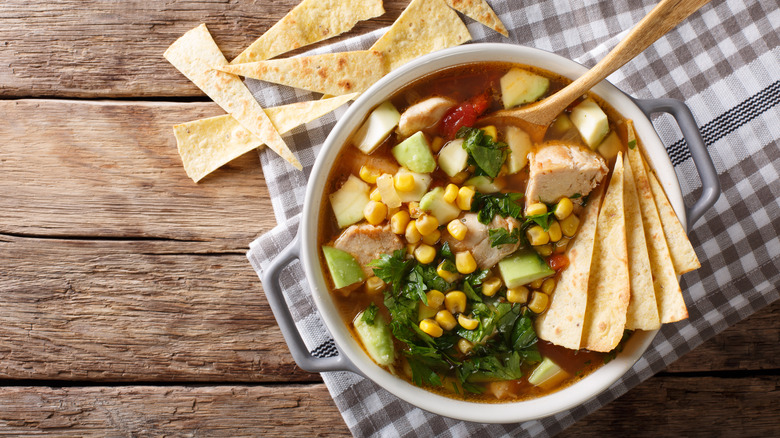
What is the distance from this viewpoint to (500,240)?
2578 millimetres

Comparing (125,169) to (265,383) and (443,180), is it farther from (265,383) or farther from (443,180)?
(443,180)

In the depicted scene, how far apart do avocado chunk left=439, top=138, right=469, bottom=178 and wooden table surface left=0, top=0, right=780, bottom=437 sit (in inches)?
38.6

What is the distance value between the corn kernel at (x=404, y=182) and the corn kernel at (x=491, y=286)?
609 mm

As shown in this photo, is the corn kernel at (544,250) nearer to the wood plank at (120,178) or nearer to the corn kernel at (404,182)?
the corn kernel at (404,182)

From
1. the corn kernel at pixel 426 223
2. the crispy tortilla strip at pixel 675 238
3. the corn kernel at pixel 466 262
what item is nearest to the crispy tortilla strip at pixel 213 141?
the corn kernel at pixel 426 223

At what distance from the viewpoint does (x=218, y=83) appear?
9.81 feet

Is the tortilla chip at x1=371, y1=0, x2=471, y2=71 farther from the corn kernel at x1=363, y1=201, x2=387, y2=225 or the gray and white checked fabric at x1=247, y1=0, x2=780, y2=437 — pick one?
the corn kernel at x1=363, y1=201, x2=387, y2=225

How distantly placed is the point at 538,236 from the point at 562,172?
0.32 metres

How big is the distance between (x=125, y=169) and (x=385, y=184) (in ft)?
5.27

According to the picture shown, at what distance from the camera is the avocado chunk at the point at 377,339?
2643 mm

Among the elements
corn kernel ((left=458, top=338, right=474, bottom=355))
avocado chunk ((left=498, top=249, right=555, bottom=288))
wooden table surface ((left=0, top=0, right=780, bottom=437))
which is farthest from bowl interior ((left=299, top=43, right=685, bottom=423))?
wooden table surface ((left=0, top=0, right=780, bottom=437))

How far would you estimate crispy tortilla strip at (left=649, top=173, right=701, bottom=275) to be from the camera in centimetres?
244

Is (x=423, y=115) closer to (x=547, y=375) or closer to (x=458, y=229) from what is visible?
(x=458, y=229)

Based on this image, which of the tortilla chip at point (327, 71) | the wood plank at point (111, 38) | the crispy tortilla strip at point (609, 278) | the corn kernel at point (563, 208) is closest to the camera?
the crispy tortilla strip at point (609, 278)
